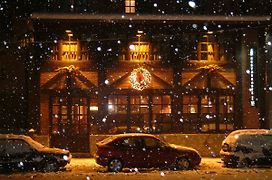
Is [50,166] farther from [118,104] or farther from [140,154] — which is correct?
[118,104]

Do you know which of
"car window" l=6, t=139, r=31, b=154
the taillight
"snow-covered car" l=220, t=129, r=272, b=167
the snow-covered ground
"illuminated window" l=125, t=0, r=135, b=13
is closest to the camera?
the snow-covered ground

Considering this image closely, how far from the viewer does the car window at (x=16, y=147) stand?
22.2m

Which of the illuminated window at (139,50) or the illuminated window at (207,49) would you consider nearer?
the illuminated window at (139,50)

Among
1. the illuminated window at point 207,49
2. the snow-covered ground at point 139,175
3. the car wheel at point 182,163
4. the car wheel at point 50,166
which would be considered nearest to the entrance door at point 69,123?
the snow-covered ground at point 139,175

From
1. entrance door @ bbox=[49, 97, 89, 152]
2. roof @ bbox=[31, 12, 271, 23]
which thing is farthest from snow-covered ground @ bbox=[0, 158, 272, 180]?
roof @ bbox=[31, 12, 271, 23]

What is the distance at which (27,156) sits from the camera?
2208 cm

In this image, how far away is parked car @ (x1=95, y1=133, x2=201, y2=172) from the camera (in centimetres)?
2247

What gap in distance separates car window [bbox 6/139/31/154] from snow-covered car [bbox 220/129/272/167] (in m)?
8.31

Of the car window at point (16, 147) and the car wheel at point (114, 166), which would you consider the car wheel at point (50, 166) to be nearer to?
the car window at point (16, 147)

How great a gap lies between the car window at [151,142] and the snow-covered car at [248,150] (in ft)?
9.72

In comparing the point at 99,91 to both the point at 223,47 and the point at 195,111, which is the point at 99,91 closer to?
the point at 195,111

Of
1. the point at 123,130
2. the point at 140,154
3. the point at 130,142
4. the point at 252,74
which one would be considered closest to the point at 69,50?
the point at 123,130

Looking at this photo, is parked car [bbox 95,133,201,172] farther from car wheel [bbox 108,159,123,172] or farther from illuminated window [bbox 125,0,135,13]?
illuminated window [bbox 125,0,135,13]

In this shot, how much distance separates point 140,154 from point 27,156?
4.56 meters
